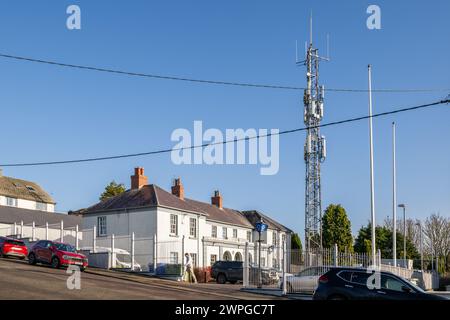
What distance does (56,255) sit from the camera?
3180 cm

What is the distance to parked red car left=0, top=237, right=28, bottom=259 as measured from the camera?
3741 cm

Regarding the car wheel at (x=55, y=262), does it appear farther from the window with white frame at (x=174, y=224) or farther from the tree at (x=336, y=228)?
the tree at (x=336, y=228)

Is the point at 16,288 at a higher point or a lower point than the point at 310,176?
lower

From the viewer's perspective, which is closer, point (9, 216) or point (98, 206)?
point (98, 206)

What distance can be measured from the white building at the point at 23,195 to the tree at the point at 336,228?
37.6m

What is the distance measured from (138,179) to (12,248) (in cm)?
1662

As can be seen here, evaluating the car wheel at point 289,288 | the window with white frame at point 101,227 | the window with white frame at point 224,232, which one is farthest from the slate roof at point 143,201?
the car wheel at point 289,288

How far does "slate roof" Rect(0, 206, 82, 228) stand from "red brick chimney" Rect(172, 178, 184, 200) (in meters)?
15.0

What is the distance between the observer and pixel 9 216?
60.2m

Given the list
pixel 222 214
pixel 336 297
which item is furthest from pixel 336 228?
pixel 336 297

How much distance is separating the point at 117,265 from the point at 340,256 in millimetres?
15248
